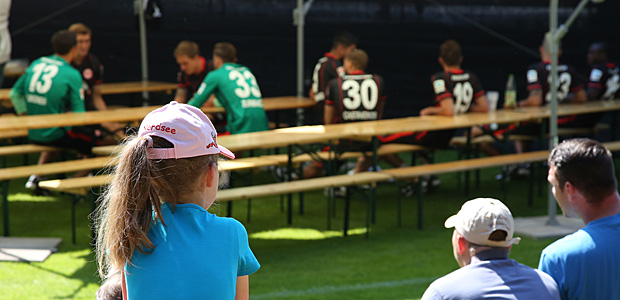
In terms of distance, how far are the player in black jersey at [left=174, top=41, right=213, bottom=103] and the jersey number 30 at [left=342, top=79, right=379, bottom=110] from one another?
1.70 metres

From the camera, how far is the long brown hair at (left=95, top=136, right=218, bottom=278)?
1.51 metres

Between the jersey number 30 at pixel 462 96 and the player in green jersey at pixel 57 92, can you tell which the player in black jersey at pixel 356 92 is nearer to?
the jersey number 30 at pixel 462 96

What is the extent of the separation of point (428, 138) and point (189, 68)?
2.48 m

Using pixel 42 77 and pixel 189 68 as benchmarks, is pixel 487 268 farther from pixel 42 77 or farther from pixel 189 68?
pixel 189 68

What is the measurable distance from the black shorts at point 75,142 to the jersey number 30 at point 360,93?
2.28 meters

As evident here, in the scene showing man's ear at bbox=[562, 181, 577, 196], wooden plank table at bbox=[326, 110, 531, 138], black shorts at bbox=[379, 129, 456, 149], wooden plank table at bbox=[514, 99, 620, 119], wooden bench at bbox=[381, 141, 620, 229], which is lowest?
wooden bench at bbox=[381, 141, 620, 229]

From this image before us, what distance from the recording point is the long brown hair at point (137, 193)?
1.51 m

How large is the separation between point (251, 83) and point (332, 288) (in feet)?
9.28

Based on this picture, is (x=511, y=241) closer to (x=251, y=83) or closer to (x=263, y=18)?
(x=251, y=83)

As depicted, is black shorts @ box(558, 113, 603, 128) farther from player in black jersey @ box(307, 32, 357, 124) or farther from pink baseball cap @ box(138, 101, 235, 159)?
pink baseball cap @ box(138, 101, 235, 159)

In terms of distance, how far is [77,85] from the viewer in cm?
664

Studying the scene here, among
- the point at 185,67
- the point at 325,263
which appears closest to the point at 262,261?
the point at 325,263

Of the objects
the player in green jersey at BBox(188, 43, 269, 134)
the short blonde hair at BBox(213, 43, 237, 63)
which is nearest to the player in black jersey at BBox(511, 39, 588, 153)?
the player in green jersey at BBox(188, 43, 269, 134)

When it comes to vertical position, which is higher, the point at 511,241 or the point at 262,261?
the point at 511,241
